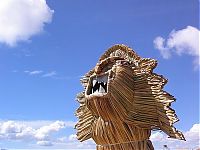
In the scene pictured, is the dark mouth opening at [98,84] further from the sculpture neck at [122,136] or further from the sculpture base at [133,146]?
the sculpture base at [133,146]

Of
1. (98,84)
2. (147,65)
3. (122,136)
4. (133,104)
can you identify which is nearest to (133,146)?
(122,136)

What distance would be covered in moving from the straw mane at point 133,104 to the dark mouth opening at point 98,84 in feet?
0.60

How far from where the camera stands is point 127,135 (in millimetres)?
10148

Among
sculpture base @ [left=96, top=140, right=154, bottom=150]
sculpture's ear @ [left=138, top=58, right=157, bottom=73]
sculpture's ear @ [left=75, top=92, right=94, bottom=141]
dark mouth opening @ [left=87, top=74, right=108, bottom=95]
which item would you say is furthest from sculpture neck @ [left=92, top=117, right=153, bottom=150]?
sculpture's ear @ [left=138, top=58, right=157, bottom=73]

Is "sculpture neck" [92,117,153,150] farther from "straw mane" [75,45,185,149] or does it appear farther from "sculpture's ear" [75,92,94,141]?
"sculpture's ear" [75,92,94,141]

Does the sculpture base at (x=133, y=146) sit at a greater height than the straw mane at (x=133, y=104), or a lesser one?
lesser

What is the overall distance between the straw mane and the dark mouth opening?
0.18 m

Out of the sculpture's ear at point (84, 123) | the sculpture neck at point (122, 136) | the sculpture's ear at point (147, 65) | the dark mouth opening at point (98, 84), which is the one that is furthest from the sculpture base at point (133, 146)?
the sculpture's ear at point (147, 65)

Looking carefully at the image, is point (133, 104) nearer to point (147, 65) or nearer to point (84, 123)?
point (147, 65)

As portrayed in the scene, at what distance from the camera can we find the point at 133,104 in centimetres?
1017

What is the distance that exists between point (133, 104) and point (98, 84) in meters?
0.90

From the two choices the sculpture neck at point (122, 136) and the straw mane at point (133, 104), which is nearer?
the straw mane at point (133, 104)

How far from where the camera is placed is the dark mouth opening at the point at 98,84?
33.0 feet

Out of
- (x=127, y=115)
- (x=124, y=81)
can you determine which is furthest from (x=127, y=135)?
(x=124, y=81)
